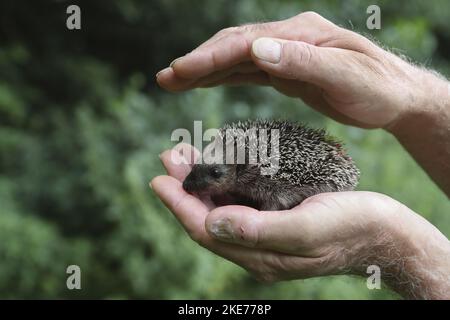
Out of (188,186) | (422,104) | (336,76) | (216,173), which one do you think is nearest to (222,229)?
(188,186)

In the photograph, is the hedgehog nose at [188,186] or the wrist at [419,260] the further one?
the hedgehog nose at [188,186]

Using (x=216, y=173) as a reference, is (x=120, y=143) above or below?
above

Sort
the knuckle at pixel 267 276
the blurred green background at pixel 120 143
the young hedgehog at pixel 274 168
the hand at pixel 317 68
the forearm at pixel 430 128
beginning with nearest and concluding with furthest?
the knuckle at pixel 267 276 → the hand at pixel 317 68 → the young hedgehog at pixel 274 168 → the forearm at pixel 430 128 → the blurred green background at pixel 120 143

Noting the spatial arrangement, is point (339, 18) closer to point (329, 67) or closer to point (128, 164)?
point (128, 164)

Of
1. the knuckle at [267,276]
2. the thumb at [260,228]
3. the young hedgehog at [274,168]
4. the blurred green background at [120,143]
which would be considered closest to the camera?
the thumb at [260,228]

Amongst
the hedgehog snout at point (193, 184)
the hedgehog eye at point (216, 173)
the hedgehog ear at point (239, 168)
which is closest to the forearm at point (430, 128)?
the hedgehog ear at point (239, 168)

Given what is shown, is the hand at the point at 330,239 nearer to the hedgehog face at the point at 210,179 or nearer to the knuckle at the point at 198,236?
the knuckle at the point at 198,236

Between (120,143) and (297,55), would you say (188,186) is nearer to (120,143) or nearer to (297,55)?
(297,55)

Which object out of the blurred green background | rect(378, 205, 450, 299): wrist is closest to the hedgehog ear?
rect(378, 205, 450, 299): wrist
